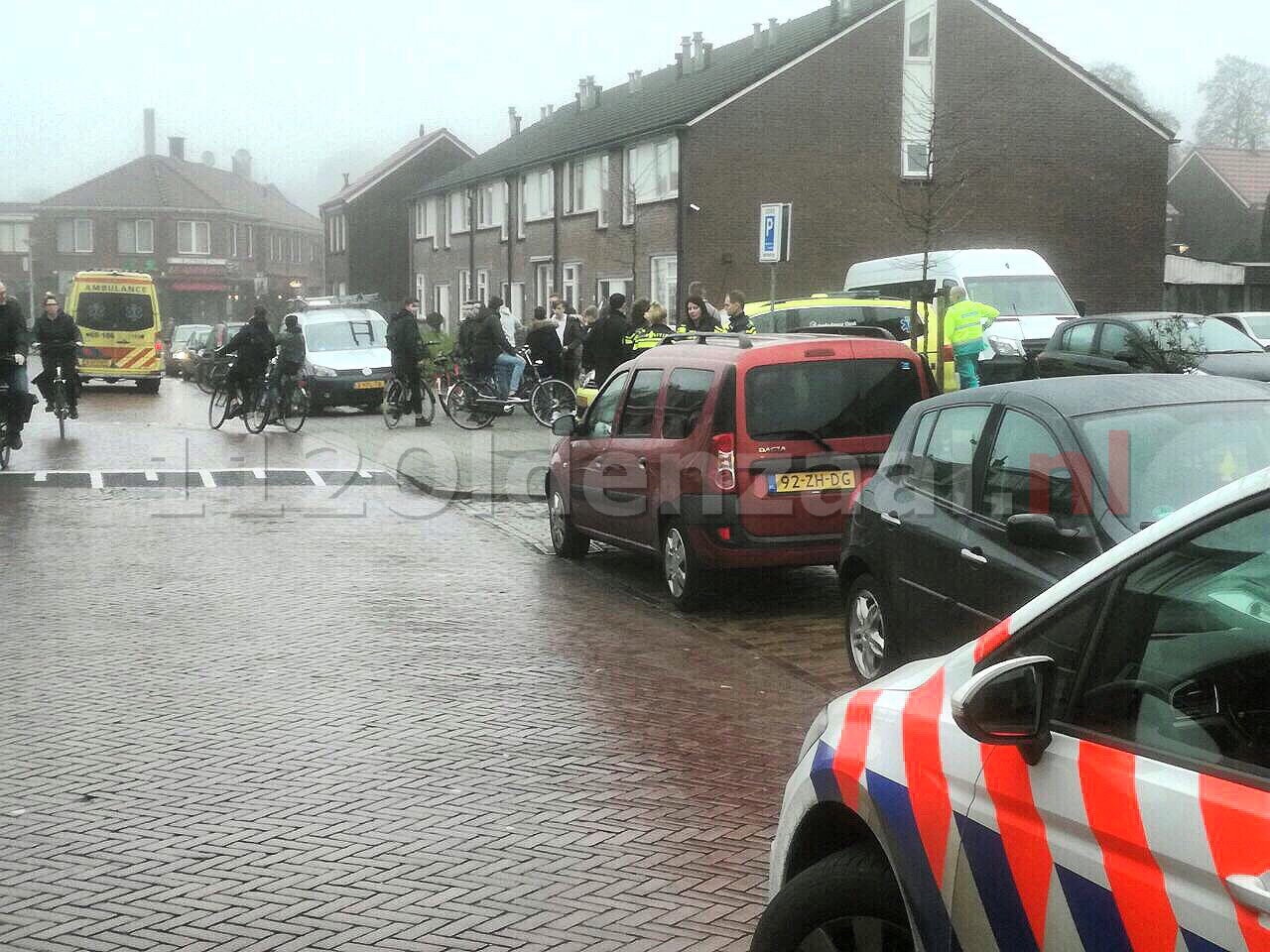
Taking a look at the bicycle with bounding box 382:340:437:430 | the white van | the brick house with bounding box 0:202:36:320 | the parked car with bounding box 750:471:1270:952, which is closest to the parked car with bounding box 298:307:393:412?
the bicycle with bounding box 382:340:437:430

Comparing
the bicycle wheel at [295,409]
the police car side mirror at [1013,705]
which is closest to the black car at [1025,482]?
the police car side mirror at [1013,705]

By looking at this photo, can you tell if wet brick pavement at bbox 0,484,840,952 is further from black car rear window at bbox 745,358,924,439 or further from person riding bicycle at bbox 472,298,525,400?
person riding bicycle at bbox 472,298,525,400

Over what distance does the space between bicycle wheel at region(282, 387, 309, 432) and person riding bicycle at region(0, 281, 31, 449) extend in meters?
6.00

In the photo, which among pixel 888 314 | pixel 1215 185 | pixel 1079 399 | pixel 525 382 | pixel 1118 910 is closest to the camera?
pixel 1118 910

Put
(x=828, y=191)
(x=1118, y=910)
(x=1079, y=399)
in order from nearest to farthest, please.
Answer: (x=1118, y=910) < (x=1079, y=399) < (x=828, y=191)

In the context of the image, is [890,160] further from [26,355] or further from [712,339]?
[712,339]

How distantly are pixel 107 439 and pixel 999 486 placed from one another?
1792 cm

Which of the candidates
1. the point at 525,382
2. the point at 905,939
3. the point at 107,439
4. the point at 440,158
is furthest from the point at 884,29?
the point at 440,158

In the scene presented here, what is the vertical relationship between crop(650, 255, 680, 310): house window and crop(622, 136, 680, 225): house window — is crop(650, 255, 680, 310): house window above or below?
below

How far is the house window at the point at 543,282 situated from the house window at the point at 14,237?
55.3m

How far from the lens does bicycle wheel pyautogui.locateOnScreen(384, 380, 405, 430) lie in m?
23.9

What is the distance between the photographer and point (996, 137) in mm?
36406

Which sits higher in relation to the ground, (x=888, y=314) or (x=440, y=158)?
(x=440, y=158)

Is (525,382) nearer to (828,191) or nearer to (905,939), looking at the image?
(828,191)
